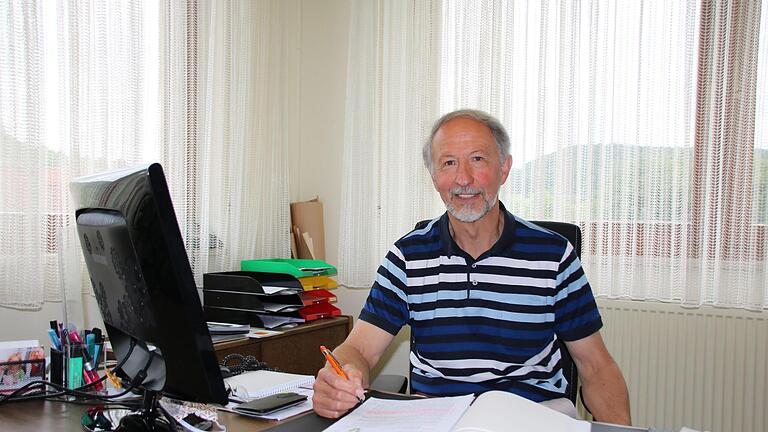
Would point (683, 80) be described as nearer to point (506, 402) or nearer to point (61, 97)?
point (506, 402)

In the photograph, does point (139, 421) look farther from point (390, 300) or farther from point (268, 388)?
point (390, 300)

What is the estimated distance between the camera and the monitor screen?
89 centimetres

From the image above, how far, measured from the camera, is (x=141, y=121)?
8.14 ft

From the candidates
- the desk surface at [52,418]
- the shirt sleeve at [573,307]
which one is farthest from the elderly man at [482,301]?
the desk surface at [52,418]

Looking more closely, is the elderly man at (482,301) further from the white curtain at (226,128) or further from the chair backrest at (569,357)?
the white curtain at (226,128)

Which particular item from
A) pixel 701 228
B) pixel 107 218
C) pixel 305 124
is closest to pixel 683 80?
pixel 701 228

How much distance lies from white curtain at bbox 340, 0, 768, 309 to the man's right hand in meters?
1.76

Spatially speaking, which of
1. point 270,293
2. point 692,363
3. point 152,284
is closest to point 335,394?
point 152,284

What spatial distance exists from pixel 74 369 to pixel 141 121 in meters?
1.36

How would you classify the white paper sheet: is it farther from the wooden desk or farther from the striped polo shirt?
the striped polo shirt

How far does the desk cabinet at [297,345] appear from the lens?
226 centimetres

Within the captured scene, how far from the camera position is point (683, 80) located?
8.31 feet

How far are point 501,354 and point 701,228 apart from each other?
1.40m

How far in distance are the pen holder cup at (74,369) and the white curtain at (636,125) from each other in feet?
6.20
